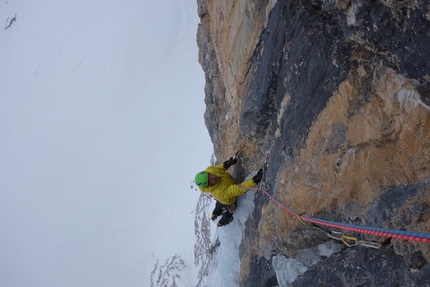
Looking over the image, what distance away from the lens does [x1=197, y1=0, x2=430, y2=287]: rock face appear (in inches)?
85.7

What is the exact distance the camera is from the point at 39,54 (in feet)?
80.4

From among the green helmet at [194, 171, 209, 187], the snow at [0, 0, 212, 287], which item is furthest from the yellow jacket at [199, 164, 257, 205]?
the snow at [0, 0, 212, 287]

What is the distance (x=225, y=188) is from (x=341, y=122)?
236cm

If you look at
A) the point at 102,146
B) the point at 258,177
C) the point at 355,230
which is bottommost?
the point at 355,230

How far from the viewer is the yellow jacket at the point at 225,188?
459 centimetres

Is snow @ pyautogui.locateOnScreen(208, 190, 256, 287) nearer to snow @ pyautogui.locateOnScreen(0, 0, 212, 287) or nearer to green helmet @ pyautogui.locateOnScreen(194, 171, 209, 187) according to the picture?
green helmet @ pyautogui.locateOnScreen(194, 171, 209, 187)

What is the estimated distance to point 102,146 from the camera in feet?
59.4

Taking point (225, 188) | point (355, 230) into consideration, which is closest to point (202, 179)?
point (225, 188)

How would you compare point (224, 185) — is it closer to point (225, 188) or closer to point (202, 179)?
point (225, 188)

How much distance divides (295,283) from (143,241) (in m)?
11.5

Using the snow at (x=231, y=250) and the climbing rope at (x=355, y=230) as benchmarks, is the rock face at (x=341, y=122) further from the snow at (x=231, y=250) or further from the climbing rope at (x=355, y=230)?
the snow at (x=231, y=250)

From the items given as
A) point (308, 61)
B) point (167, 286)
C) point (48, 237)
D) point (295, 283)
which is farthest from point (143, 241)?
point (308, 61)

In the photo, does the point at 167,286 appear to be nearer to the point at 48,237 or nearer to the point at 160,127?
the point at 160,127

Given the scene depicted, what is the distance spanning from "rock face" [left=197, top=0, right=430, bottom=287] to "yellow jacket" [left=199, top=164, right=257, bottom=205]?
35cm
